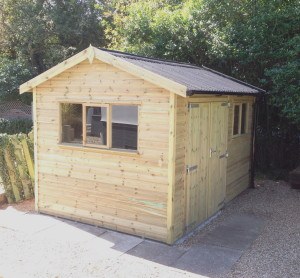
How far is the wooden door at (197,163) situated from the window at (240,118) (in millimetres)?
1973

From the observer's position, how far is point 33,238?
6.28 metres

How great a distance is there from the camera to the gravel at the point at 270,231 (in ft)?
17.3

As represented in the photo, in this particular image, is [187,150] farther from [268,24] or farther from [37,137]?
[268,24]

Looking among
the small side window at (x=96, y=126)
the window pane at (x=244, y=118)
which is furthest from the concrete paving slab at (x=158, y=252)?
→ the window pane at (x=244, y=118)

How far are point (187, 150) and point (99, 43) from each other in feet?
57.8

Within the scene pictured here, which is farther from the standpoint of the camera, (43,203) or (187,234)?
(43,203)

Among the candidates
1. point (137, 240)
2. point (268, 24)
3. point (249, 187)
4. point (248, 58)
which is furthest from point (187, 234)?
point (268, 24)

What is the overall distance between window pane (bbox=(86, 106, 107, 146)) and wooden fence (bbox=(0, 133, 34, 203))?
2.41 m

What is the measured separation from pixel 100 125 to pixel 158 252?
2.40 metres

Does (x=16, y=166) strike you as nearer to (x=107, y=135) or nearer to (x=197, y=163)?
(x=107, y=135)

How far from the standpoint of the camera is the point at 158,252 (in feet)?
18.9

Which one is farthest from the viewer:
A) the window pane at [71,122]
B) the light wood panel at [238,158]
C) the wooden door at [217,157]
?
the light wood panel at [238,158]

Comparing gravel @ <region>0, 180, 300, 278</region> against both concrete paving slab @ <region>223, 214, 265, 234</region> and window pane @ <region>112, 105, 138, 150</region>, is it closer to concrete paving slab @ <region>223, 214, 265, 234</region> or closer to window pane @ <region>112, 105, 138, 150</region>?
concrete paving slab @ <region>223, 214, 265, 234</region>

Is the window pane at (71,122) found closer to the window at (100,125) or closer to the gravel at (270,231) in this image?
the window at (100,125)
